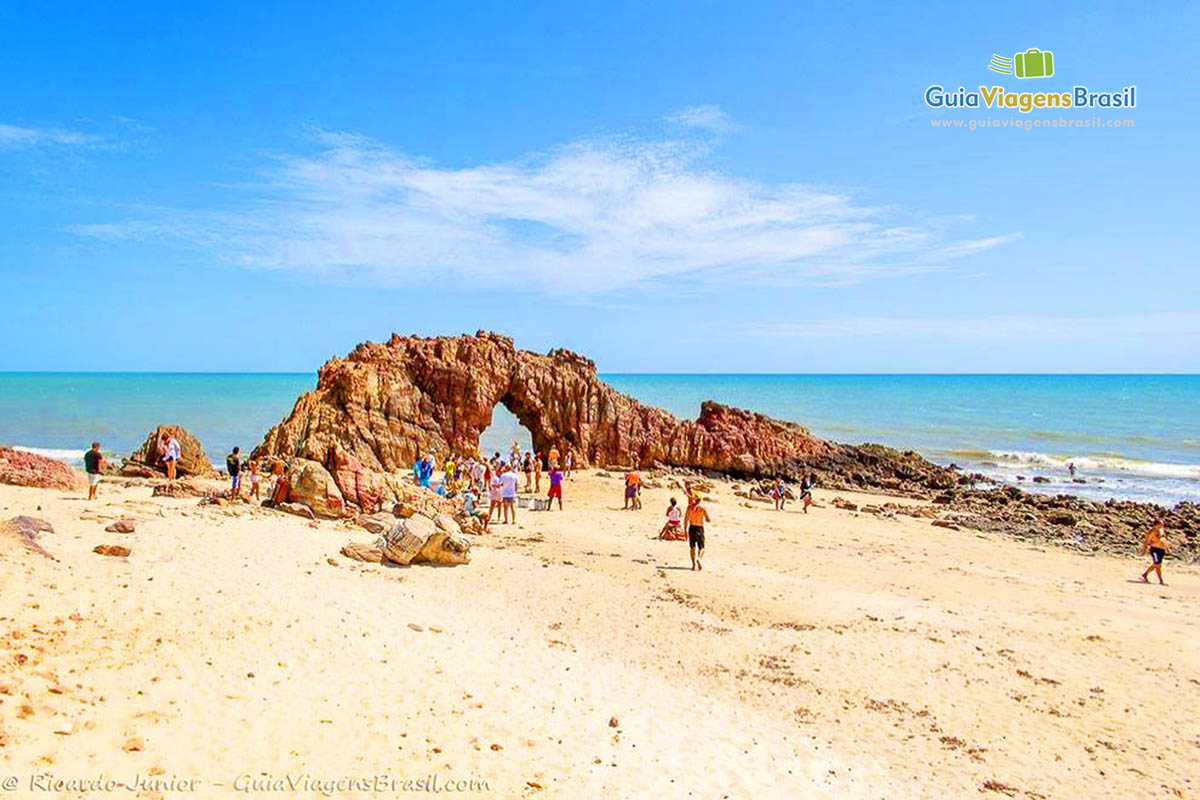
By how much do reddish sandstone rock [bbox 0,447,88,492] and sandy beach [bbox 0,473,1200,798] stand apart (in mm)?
2263

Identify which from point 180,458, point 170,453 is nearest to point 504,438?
point 180,458

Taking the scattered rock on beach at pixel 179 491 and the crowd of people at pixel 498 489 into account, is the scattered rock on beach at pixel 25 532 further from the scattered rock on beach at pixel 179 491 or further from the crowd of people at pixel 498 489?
the scattered rock on beach at pixel 179 491

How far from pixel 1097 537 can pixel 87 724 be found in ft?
94.3

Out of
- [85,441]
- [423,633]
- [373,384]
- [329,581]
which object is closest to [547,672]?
[423,633]

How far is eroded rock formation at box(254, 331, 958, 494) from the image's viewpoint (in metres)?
29.8

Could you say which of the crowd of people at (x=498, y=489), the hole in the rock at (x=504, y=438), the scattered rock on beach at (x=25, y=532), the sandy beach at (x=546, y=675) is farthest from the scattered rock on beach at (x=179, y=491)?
the hole in the rock at (x=504, y=438)

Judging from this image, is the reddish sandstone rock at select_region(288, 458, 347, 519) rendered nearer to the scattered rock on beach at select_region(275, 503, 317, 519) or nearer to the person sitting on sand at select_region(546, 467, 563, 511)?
Result: the scattered rock on beach at select_region(275, 503, 317, 519)

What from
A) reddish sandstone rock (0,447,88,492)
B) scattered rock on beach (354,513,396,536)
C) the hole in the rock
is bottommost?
scattered rock on beach (354,513,396,536)

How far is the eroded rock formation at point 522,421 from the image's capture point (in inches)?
1174

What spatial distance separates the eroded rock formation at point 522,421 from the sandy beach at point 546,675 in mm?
12223

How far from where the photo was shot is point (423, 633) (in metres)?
11.7

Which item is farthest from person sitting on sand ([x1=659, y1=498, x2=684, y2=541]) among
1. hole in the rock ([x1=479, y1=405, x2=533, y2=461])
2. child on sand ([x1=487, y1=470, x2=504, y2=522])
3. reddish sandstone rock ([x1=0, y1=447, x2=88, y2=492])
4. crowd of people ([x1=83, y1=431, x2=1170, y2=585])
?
hole in the rock ([x1=479, y1=405, x2=533, y2=461])

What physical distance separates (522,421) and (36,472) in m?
19.7

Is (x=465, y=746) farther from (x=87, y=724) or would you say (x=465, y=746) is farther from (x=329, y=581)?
(x=329, y=581)
